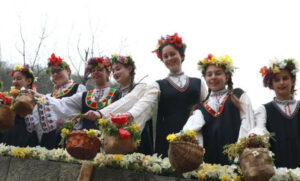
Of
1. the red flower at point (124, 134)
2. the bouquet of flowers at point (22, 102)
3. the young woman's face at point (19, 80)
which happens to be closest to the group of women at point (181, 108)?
the bouquet of flowers at point (22, 102)

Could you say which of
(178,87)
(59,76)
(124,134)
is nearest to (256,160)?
(124,134)

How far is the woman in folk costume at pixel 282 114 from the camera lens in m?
3.41

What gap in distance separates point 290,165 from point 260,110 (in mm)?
648

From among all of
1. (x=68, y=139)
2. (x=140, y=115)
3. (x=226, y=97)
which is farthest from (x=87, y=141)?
(x=226, y=97)

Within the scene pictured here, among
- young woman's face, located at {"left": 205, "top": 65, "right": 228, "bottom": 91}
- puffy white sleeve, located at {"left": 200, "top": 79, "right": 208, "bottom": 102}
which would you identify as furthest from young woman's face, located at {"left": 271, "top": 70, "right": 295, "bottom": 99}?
puffy white sleeve, located at {"left": 200, "top": 79, "right": 208, "bottom": 102}

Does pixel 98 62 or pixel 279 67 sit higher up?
pixel 98 62

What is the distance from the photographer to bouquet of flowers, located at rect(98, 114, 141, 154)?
99.3 inches

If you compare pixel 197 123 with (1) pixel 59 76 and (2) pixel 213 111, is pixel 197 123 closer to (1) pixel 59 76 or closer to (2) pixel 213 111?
(2) pixel 213 111

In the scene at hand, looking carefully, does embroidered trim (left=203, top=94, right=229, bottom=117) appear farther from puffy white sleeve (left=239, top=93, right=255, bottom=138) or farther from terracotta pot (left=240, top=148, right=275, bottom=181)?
terracotta pot (left=240, top=148, right=275, bottom=181)

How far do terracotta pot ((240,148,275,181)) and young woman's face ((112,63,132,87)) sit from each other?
2.18m

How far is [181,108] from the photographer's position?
3850 mm

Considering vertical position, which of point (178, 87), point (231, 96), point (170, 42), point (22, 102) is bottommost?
point (22, 102)

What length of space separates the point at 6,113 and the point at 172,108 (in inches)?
71.7

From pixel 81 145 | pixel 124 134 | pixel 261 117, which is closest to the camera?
pixel 124 134
